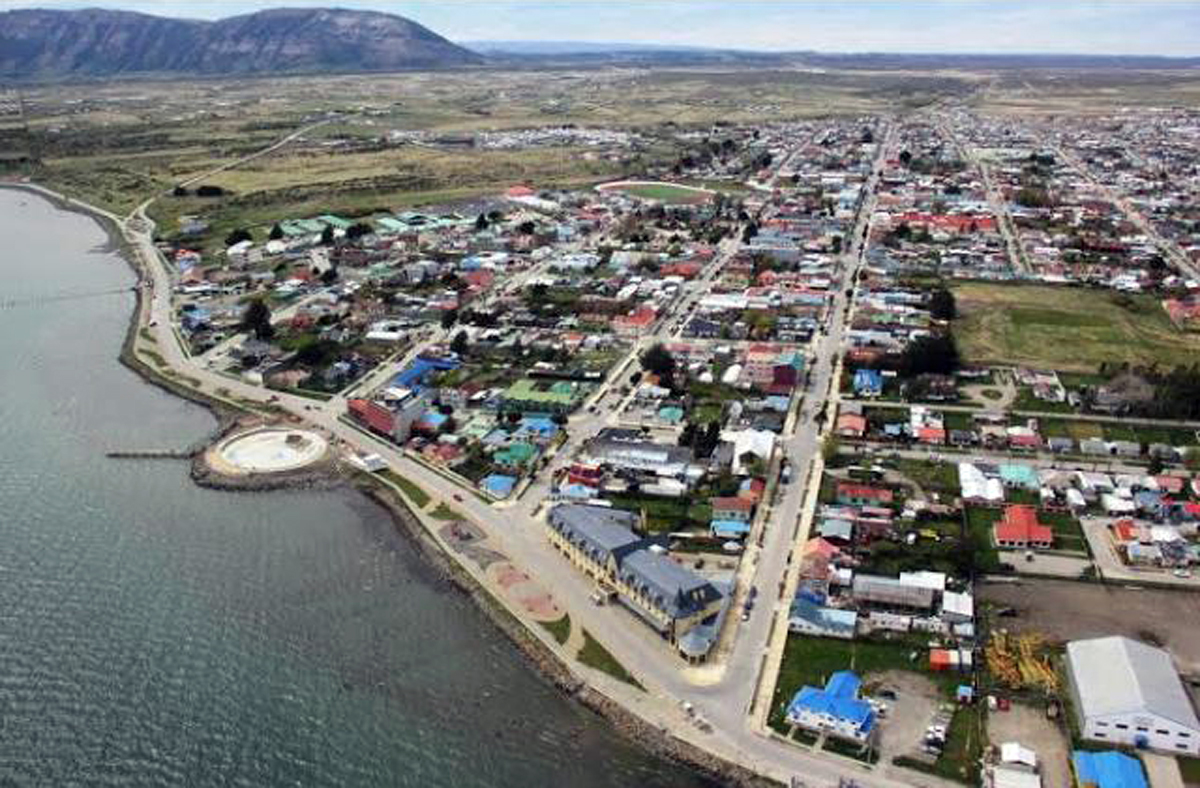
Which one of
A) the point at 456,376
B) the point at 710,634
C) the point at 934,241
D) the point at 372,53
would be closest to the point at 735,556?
the point at 710,634

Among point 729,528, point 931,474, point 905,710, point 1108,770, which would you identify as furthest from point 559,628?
point 931,474

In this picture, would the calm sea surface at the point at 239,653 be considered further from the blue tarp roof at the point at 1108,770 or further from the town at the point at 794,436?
the blue tarp roof at the point at 1108,770

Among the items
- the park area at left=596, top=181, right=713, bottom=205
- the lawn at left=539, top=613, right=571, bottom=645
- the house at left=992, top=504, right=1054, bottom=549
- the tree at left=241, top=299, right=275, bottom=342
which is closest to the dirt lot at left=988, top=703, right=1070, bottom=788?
the house at left=992, top=504, right=1054, bottom=549

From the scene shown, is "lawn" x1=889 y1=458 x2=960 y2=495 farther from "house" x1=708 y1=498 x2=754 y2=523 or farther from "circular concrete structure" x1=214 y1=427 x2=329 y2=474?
"circular concrete structure" x1=214 y1=427 x2=329 y2=474

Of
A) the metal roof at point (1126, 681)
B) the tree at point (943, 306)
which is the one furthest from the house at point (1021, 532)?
→ the tree at point (943, 306)

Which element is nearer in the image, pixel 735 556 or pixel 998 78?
pixel 735 556

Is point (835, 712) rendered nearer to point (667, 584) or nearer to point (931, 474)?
point (667, 584)

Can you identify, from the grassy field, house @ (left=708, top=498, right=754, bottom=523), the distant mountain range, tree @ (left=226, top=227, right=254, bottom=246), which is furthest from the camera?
the distant mountain range

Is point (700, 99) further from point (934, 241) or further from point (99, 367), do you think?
point (99, 367)
